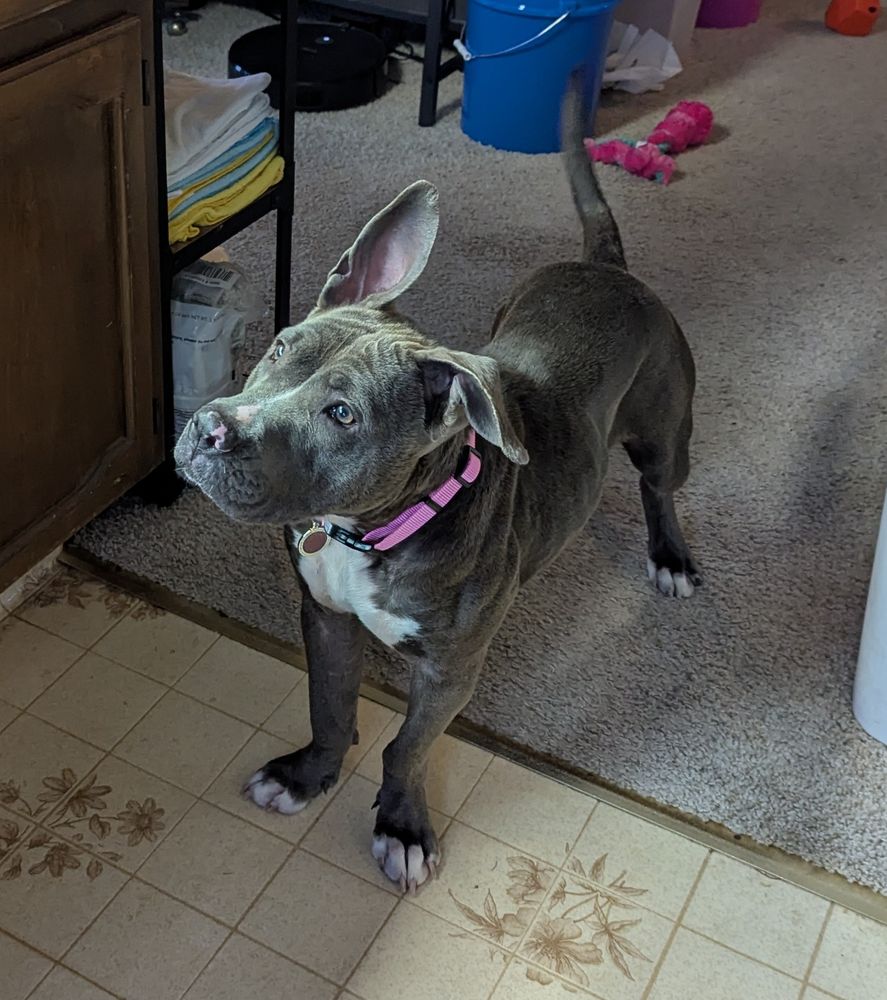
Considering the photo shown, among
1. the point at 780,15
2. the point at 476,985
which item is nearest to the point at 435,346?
the point at 476,985

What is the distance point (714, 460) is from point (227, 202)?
0.98m

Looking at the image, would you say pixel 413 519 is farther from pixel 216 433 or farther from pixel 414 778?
pixel 414 778

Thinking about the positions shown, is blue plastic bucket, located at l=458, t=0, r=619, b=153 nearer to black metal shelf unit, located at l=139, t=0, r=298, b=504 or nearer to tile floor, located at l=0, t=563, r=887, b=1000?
black metal shelf unit, located at l=139, t=0, r=298, b=504

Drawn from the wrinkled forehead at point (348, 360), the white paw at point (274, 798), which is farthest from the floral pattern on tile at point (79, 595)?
the wrinkled forehead at point (348, 360)

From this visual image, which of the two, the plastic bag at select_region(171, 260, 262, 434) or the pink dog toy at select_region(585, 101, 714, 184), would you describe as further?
the pink dog toy at select_region(585, 101, 714, 184)

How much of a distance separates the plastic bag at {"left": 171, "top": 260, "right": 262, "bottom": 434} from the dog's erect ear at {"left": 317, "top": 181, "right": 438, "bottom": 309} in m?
0.64

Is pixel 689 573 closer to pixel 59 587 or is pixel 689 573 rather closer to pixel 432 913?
pixel 432 913

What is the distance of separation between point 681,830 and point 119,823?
2.37 ft

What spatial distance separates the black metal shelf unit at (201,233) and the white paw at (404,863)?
75 centimetres

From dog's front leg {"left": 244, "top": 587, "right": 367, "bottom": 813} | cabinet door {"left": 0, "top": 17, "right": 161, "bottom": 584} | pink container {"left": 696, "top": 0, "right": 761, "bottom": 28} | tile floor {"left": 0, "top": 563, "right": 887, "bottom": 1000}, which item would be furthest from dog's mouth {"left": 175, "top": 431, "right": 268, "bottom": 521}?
pink container {"left": 696, "top": 0, "right": 761, "bottom": 28}

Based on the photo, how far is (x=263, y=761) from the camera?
5.12ft

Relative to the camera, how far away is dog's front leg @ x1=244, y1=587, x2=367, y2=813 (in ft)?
4.57

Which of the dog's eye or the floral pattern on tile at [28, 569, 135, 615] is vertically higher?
the dog's eye

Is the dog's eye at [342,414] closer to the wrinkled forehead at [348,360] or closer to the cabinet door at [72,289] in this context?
the wrinkled forehead at [348,360]
